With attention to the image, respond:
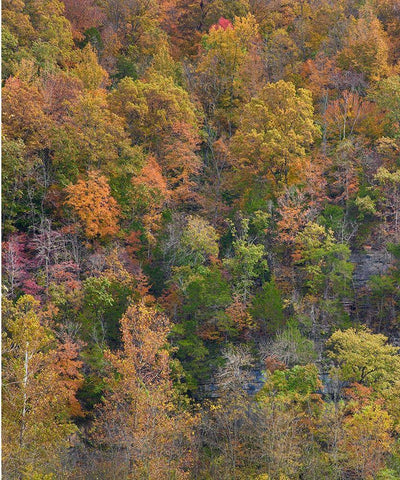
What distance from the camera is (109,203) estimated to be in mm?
36062

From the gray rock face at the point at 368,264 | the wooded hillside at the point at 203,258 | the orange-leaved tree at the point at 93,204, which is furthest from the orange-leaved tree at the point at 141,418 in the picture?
the gray rock face at the point at 368,264

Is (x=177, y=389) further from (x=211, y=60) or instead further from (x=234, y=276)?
(x=211, y=60)

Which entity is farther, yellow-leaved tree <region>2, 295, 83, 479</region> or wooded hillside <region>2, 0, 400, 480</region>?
wooded hillside <region>2, 0, 400, 480</region>

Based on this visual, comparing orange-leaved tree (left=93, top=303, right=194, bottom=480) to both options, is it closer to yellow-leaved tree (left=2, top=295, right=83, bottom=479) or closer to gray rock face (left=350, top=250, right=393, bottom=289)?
yellow-leaved tree (left=2, top=295, right=83, bottom=479)

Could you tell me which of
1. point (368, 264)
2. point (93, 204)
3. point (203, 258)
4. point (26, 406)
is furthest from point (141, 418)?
point (368, 264)

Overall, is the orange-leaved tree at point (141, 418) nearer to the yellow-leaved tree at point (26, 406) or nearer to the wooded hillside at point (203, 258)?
the wooded hillside at point (203, 258)

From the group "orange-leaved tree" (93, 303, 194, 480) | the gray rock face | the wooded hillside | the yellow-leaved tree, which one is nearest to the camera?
the yellow-leaved tree

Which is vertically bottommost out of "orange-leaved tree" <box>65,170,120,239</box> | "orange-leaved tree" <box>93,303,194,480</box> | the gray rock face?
"orange-leaved tree" <box>93,303,194,480</box>

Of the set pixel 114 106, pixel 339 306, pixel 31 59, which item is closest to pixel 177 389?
pixel 339 306

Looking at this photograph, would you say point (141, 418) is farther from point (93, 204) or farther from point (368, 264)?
point (368, 264)

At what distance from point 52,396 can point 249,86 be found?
33478 mm

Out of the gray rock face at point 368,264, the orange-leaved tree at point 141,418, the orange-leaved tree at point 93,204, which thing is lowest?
the orange-leaved tree at point 141,418

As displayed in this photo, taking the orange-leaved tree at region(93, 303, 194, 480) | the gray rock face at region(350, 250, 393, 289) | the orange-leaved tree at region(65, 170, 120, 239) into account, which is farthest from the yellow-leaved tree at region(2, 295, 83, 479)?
the gray rock face at region(350, 250, 393, 289)

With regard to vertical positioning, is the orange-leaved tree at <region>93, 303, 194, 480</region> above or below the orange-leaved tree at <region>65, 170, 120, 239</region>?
below
